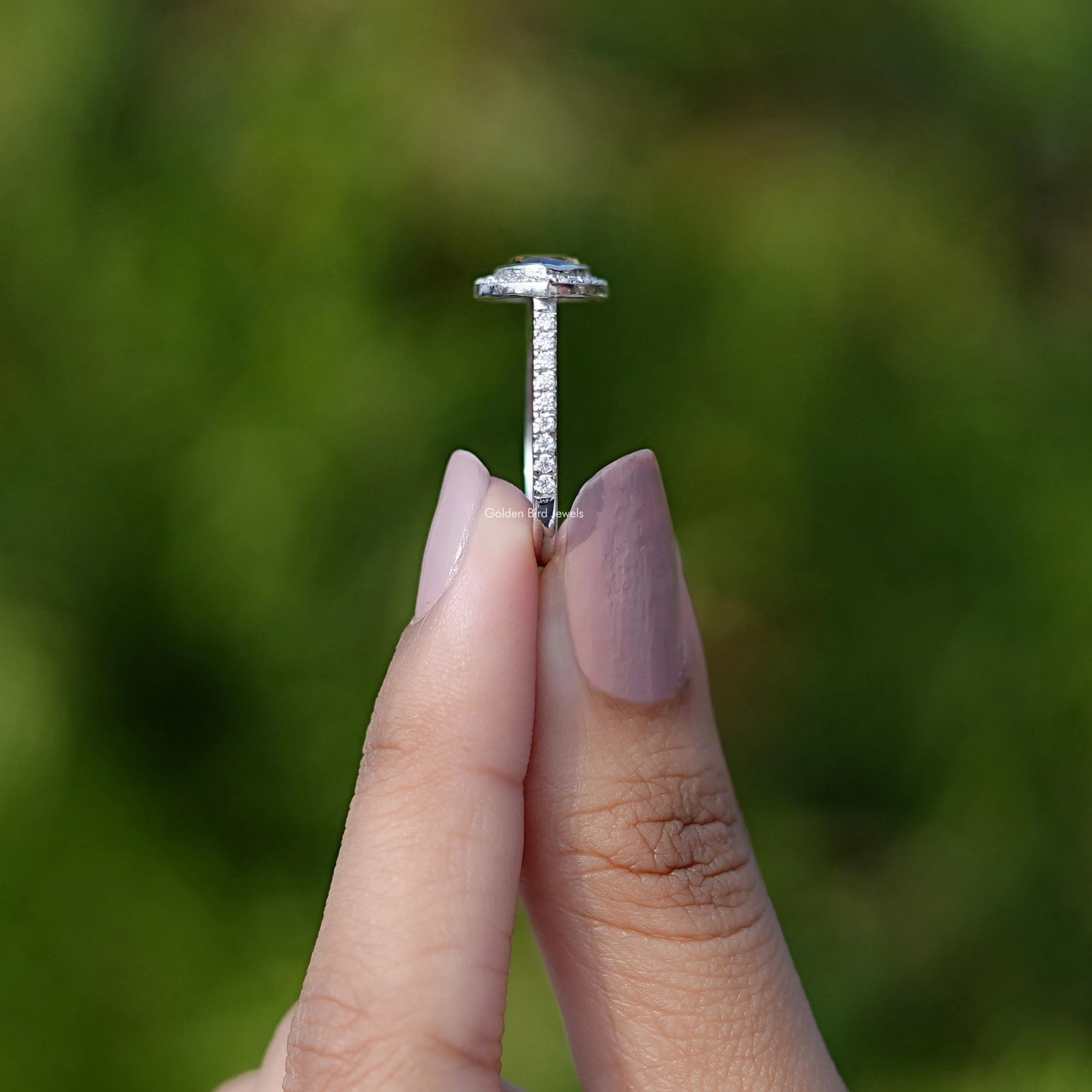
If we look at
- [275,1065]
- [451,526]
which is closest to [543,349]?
[451,526]

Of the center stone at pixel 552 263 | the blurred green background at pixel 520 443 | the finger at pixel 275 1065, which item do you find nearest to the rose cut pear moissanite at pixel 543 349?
the center stone at pixel 552 263

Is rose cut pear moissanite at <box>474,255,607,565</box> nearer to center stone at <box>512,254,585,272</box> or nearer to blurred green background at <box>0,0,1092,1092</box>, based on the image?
center stone at <box>512,254,585,272</box>

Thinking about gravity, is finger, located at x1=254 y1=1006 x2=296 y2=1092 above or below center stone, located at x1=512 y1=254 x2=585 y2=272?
below

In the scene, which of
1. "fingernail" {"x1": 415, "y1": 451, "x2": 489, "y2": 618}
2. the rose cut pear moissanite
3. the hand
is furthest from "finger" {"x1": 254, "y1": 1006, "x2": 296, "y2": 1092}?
the rose cut pear moissanite

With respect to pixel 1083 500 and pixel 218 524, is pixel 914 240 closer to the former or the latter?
pixel 1083 500

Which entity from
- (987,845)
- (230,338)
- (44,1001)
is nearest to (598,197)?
(230,338)
